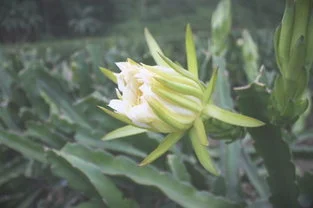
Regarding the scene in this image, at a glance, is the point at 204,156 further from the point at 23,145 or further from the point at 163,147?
the point at 23,145

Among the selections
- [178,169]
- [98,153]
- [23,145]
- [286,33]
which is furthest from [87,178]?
[286,33]

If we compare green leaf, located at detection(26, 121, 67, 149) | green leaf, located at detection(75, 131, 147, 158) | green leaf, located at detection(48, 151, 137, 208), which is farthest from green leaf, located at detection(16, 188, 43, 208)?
green leaf, located at detection(48, 151, 137, 208)

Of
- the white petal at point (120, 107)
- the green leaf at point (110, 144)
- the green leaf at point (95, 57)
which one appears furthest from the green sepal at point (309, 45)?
the green leaf at point (95, 57)

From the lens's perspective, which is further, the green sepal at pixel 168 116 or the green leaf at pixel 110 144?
the green leaf at pixel 110 144

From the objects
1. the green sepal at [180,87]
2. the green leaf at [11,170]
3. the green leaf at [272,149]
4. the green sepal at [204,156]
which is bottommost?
the green leaf at [11,170]

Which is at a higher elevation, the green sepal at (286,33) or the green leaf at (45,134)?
the green sepal at (286,33)

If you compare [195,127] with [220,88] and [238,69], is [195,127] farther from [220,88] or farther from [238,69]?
[238,69]

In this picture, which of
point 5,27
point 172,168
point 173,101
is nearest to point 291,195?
point 172,168

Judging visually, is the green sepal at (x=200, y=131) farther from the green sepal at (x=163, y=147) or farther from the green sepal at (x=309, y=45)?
the green sepal at (x=309, y=45)
